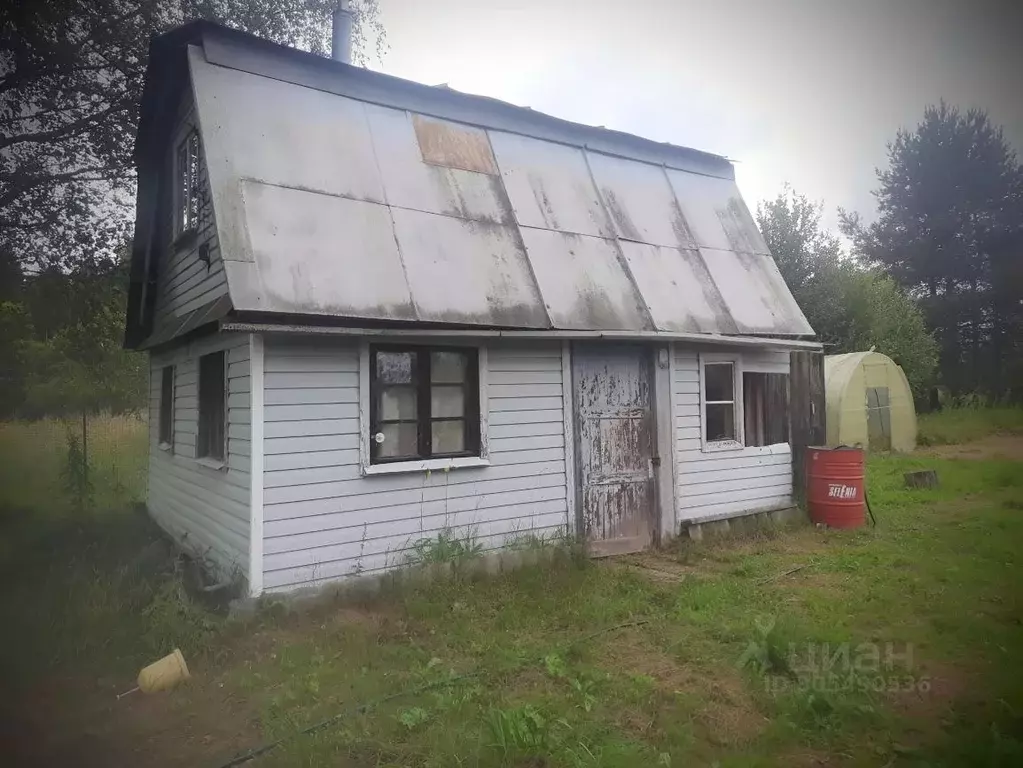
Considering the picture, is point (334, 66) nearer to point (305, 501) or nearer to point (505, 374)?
point (505, 374)

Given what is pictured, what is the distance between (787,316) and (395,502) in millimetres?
7157

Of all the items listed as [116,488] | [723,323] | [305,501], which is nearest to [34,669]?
[305,501]

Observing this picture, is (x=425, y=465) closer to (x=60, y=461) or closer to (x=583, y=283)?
(x=583, y=283)

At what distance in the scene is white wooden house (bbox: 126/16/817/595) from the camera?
6.08 meters

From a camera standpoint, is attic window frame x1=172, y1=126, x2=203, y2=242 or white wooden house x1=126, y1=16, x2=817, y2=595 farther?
attic window frame x1=172, y1=126, x2=203, y2=242

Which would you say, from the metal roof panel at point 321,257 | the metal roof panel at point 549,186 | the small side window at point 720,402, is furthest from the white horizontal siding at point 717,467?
the metal roof panel at point 321,257

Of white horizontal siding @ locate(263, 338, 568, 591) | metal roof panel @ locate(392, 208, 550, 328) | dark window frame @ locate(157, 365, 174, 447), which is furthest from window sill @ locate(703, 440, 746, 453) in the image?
dark window frame @ locate(157, 365, 174, 447)

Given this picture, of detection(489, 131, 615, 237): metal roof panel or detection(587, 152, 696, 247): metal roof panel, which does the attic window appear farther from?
detection(587, 152, 696, 247): metal roof panel

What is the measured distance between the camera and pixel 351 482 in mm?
6266

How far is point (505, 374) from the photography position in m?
7.36

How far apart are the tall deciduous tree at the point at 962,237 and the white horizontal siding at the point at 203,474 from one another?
22.3 feet

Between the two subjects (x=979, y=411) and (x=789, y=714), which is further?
(x=979, y=411)

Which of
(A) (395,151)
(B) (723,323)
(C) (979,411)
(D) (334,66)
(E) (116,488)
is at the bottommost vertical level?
(E) (116,488)

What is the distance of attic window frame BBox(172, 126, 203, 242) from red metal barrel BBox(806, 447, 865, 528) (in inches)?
367
